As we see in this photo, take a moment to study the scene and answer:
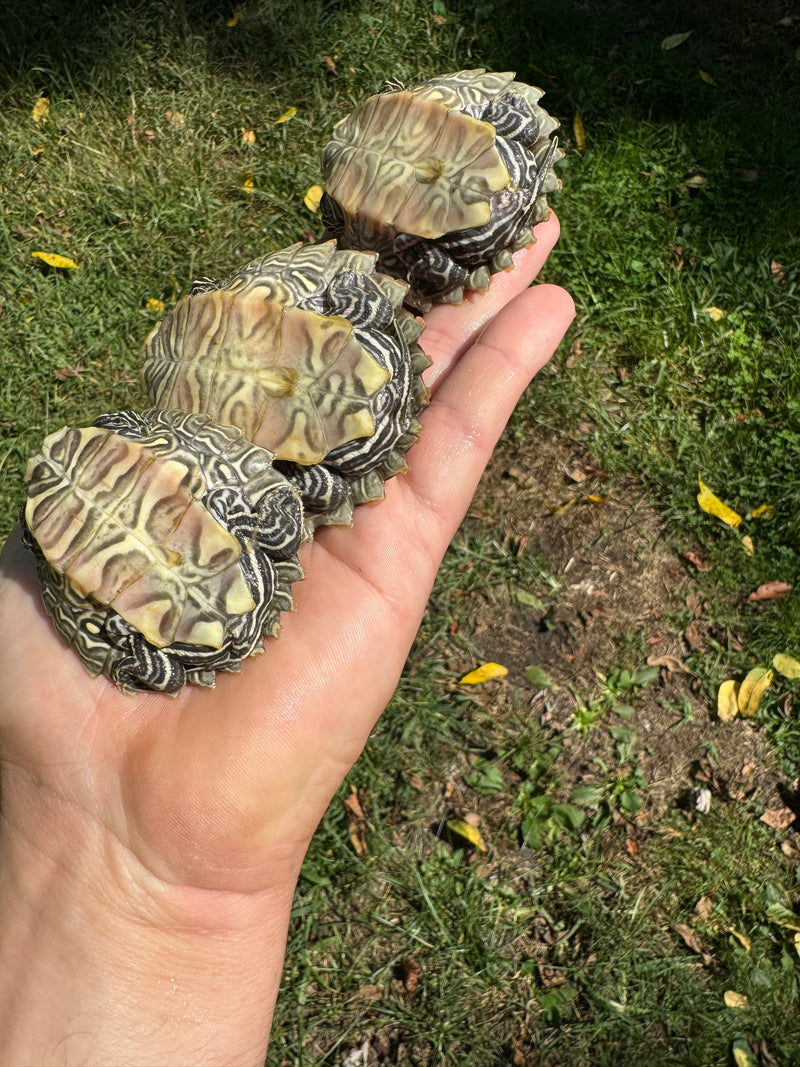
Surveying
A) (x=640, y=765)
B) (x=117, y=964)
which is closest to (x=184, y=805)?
(x=117, y=964)

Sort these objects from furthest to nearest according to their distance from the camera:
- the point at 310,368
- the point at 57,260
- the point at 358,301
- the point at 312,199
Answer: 1. the point at 312,199
2. the point at 57,260
3. the point at 358,301
4. the point at 310,368

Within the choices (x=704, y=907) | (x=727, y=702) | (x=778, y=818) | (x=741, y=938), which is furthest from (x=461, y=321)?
(x=741, y=938)

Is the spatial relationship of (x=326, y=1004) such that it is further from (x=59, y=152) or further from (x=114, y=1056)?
(x=59, y=152)

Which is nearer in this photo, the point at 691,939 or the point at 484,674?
the point at 691,939

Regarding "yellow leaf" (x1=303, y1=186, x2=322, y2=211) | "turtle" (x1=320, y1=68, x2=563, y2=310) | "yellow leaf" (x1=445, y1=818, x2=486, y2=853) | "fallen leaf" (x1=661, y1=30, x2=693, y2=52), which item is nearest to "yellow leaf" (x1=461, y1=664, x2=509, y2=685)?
"yellow leaf" (x1=445, y1=818, x2=486, y2=853)

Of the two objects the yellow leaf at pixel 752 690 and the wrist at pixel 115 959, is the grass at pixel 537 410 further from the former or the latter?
the wrist at pixel 115 959

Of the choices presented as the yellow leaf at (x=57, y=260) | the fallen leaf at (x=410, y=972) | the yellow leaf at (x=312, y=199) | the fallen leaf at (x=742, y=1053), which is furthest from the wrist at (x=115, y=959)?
the yellow leaf at (x=312, y=199)

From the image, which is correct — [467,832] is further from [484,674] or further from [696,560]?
[696,560]
